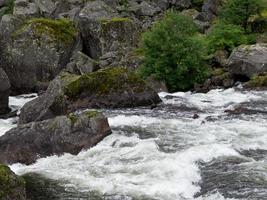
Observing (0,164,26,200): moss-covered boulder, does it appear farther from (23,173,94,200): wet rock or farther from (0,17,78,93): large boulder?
(0,17,78,93): large boulder

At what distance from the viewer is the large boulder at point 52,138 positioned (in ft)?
68.0

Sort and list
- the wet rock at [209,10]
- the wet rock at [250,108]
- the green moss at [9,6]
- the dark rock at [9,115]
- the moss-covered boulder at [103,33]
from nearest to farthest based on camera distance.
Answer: the wet rock at [250,108], the dark rock at [9,115], the moss-covered boulder at [103,33], the wet rock at [209,10], the green moss at [9,6]

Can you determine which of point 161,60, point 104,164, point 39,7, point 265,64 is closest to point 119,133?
point 104,164

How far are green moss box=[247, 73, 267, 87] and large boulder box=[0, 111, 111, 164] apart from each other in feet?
50.7

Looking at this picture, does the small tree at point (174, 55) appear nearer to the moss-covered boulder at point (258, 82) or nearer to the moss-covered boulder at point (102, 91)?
the moss-covered boulder at point (258, 82)

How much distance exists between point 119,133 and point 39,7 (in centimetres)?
3829

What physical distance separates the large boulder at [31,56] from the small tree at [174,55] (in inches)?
Answer: 335

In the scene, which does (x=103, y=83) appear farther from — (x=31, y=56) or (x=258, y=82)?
(x=31, y=56)

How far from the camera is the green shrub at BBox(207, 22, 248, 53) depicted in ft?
137

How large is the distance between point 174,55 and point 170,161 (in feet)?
55.9

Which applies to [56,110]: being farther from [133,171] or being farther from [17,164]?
[133,171]

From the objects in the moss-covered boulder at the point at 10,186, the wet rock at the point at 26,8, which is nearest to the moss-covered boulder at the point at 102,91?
the moss-covered boulder at the point at 10,186

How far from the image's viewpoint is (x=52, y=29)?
41656 millimetres

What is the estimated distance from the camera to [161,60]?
35.3 meters
